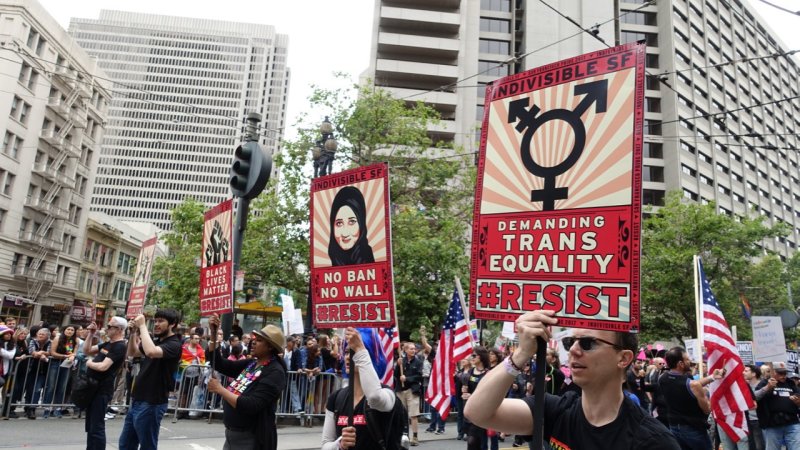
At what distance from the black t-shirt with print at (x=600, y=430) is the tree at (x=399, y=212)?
18844mm

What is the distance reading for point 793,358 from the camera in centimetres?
1539

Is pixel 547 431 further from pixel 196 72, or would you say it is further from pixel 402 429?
pixel 196 72

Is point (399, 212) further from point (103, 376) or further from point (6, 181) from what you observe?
point (6, 181)

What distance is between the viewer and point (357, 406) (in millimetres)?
4426

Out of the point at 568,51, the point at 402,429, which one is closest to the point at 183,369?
the point at 402,429

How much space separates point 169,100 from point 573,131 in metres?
140

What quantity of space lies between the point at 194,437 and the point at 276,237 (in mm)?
14118

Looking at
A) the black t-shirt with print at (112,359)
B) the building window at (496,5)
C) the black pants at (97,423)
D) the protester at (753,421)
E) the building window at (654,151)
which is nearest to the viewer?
the black pants at (97,423)

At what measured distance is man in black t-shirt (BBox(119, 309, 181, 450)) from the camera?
5.97 meters

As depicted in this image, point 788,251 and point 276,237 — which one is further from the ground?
point 788,251


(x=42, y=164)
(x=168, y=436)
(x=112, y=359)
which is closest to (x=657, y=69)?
(x=42, y=164)

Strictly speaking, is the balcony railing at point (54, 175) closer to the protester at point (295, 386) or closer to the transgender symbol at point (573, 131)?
the protester at point (295, 386)

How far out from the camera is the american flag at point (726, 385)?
7.56m

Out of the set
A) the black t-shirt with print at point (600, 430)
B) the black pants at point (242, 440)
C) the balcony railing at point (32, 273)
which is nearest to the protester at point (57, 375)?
the black pants at point (242, 440)
